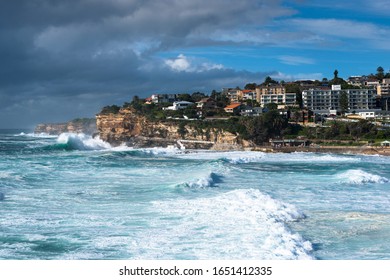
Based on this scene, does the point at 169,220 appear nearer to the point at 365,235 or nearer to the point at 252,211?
the point at 252,211

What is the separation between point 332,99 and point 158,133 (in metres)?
32.7

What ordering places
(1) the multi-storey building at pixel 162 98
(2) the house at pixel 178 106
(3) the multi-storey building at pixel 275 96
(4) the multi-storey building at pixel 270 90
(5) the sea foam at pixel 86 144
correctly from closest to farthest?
(5) the sea foam at pixel 86 144, (3) the multi-storey building at pixel 275 96, (2) the house at pixel 178 106, (4) the multi-storey building at pixel 270 90, (1) the multi-storey building at pixel 162 98

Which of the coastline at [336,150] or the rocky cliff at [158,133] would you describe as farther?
the rocky cliff at [158,133]

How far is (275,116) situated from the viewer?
6950 cm

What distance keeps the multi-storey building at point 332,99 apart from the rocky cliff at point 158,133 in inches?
1011

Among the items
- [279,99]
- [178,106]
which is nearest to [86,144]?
[178,106]

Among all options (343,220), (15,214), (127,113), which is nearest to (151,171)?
(15,214)

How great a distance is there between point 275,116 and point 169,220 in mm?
53034

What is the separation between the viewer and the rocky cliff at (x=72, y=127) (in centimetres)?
13062

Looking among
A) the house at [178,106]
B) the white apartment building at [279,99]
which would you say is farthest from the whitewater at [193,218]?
the white apartment building at [279,99]

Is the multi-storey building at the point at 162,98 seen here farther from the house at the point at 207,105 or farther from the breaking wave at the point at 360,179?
the breaking wave at the point at 360,179

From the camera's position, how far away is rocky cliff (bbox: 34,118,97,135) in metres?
131

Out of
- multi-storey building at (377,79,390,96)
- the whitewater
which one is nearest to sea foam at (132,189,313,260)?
the whitewater

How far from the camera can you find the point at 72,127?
454 feet
